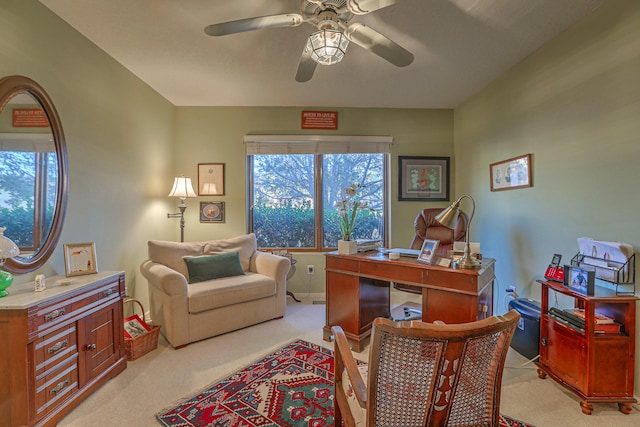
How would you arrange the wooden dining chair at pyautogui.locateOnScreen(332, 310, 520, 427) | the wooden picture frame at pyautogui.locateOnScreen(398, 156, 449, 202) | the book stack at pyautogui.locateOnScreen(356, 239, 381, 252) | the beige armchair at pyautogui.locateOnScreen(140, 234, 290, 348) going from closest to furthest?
the wooden dining chair at pyautogui.locateOnScreen(332, 310, 520, 427) < the beige armchair at pyautogui.locateOnScreen(140, 234, 290, 348) < the book stack at pyautogui.locateOnScreen(356, 239, 381, 252) < the wooden picture frame at pyautogui.locateOnScreen(398, 156, 449, 202)

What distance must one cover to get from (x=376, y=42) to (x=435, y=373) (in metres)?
1.87

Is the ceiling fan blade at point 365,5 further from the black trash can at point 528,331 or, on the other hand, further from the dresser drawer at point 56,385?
the dresser drawer at point 56,385

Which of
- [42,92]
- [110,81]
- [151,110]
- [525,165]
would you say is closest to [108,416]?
[42,92]

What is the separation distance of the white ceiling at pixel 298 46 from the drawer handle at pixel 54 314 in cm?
204

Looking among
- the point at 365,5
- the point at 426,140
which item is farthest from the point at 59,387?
the point at 426,140

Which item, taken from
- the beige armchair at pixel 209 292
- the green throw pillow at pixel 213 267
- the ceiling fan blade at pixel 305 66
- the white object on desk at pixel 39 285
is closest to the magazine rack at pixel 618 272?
the ceiling fan blade at pixel 305 66

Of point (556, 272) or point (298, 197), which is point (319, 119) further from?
point (556, 272)

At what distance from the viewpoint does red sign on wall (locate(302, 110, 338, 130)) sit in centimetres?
393

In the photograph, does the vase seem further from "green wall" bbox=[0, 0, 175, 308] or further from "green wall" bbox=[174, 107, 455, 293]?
"green wall" bbox=[0, 0, 175, 308]

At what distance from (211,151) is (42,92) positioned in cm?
200

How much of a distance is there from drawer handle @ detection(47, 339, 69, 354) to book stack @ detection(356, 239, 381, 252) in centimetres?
217

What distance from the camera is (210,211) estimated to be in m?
3.94

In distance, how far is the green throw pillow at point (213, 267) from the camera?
2.98 meters

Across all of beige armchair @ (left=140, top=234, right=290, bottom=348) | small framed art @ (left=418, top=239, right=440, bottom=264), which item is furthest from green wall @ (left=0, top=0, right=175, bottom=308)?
small framed art @ (left=418, top=239, right=440, bottom=264)
